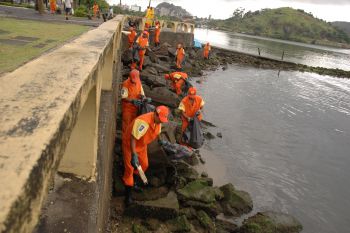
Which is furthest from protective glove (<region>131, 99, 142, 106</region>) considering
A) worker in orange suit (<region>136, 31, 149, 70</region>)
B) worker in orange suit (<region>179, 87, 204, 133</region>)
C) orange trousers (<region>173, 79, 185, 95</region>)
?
worker in orange suit (<region>136, 31, 149, 70</region>)

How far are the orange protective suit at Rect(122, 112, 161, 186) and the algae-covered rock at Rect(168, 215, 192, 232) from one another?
92 centimetres

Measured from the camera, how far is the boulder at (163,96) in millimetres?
11289

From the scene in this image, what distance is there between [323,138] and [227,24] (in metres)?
141

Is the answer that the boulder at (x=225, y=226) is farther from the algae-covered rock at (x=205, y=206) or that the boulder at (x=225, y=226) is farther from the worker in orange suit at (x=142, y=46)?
the worker in orange suit at (x=142, y=46)

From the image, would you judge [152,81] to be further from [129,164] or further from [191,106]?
[129,164]

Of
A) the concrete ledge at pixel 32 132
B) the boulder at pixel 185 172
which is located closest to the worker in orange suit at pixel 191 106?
the boulder at pixel 185 172

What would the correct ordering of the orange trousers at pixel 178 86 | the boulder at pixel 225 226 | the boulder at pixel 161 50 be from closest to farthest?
1. the boulder at pixel 225 226
2. the orange trousers at pixel 178 86
3. the boulder at pixel 161 50

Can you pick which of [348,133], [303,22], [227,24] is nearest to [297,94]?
[348,133]

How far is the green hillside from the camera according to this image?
4407 inches

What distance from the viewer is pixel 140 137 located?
4.84 meters

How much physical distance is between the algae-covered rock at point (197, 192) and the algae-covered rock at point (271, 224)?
81 cm

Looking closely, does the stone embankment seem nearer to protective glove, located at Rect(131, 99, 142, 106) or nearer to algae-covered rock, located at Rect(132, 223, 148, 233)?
algae-covered rock, located at Rect(132, 223, 148, 233)

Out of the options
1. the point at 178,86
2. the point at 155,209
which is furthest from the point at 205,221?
the point at 178,86

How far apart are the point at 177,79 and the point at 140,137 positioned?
551 centimetres
